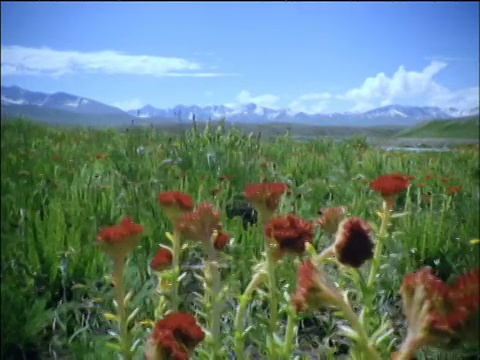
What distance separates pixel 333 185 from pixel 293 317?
0.73 m

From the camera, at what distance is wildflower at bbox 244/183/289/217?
771 millimetres

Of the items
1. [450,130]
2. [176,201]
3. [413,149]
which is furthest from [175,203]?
[450,130]

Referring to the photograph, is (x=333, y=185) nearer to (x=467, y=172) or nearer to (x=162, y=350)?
(x=467, y=172)

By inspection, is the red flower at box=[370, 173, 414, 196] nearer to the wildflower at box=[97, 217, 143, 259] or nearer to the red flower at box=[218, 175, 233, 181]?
the wildflower at box=[97, 217, 143, 259]

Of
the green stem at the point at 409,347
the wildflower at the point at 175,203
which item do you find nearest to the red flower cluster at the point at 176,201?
the wildflower at the point at 175,203

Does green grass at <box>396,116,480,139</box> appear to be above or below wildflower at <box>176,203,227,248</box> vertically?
above

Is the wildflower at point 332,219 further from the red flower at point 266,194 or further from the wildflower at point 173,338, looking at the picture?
the wildflower at point 173,338

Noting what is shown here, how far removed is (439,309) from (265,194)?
32cm

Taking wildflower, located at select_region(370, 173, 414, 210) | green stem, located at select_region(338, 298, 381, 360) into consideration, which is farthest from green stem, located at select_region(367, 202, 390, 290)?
green stem, located at select_region(338, 298, 381, 360)

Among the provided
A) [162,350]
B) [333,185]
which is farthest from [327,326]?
[162,350]

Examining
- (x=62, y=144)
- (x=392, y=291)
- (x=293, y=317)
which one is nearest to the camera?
(x=293, y=317)

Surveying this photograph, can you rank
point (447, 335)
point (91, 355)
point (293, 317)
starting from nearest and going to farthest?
point (447, 335), point (293, 317), point (91, 355)

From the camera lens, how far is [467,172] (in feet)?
4.59

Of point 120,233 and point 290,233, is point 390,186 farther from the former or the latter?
point 120,233
